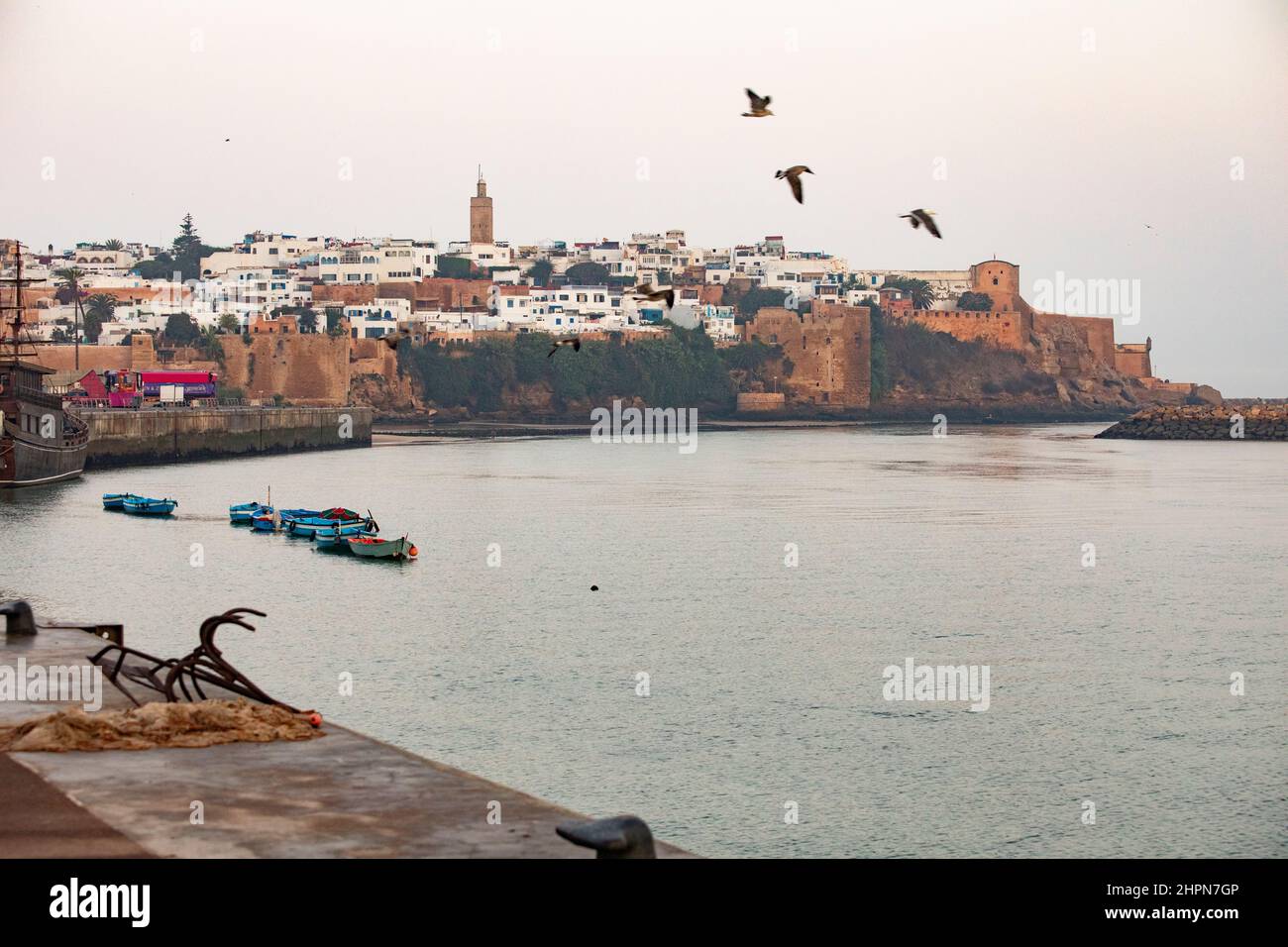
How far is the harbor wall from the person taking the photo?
2761 inches

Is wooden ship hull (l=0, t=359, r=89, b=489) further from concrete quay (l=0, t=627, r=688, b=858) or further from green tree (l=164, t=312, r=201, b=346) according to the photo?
Answer: green tree (l=164, t=312, r=201, b=346)

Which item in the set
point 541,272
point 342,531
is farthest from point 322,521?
point 541,272

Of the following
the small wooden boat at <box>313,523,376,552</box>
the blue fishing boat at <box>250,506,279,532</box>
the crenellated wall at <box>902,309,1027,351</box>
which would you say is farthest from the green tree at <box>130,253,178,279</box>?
the small wooden boat at <box>313,523,376,552</box>

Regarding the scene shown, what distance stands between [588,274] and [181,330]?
49.9 meters

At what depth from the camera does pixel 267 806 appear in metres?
9.65

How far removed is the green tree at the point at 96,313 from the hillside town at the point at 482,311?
0.21 m

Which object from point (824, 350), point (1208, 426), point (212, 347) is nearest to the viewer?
point (212, 347)

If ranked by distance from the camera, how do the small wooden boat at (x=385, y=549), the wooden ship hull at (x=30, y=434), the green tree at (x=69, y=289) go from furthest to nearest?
the green tree at (x=69, y=289) → the wooden ship hull at (x=30, y=434) → the small wooden boat at (x=385, y=549)

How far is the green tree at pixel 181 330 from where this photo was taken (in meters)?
110

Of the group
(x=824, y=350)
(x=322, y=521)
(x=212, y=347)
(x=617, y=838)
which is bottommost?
(x=322, y=521)

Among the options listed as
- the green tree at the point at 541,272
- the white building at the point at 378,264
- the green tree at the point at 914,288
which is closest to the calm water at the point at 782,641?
the white building at the point at 378,264

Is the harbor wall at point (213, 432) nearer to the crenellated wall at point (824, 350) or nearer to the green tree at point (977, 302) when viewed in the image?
the crenellated wall at point (824, 350)

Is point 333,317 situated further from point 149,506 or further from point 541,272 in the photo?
point 149,506
